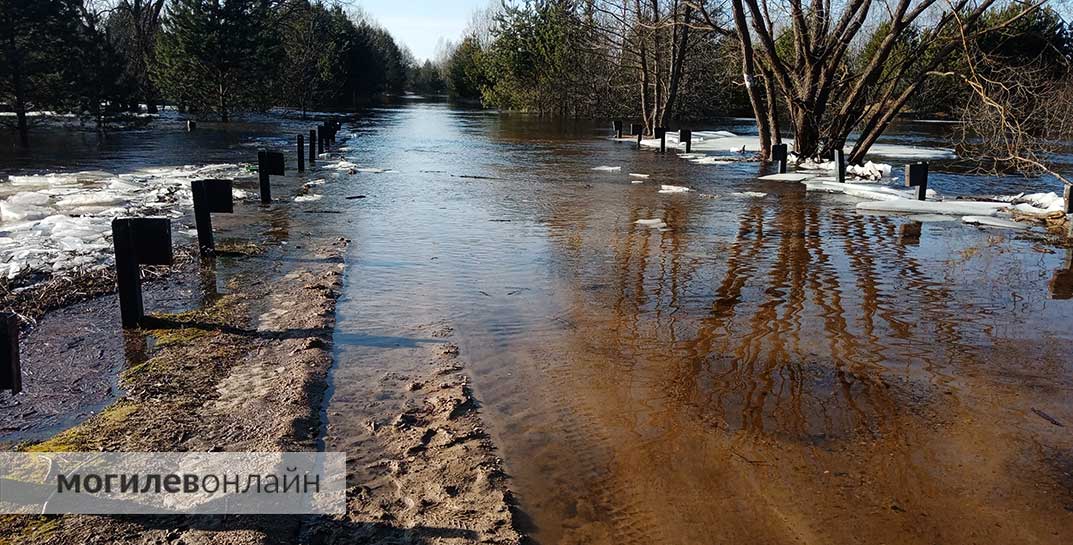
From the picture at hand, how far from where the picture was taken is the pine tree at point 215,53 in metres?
31.6

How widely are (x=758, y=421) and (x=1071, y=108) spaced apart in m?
17.2

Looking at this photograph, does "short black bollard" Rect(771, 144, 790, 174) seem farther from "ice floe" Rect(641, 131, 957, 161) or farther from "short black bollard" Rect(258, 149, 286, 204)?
"short black bollard" Rect(258, 149, 286, 204)

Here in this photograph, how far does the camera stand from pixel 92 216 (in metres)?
9.91

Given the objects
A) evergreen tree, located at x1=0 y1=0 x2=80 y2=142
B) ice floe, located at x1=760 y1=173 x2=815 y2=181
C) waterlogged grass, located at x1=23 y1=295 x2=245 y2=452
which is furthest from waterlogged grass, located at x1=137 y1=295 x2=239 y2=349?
evergreen tree, located at x1=0 y1=0 x2=80 y2=142

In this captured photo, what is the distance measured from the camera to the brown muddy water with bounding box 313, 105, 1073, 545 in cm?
347

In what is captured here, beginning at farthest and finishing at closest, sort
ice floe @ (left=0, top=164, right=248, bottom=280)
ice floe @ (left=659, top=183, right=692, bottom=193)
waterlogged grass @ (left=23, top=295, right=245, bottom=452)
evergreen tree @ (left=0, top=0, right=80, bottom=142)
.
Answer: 1. evergreen tree @ (left=0, top=0, right=80, bottom=142)
2. ice floe @ (left=659, top=183, right=692, bottom=193)
3. ice floe @ (left=0, top=164, right=248, bottom=280)
4. waterlogged grass @ (left=23, top=295, right=245, bottom=452)

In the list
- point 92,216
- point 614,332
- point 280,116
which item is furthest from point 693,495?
point 280,116

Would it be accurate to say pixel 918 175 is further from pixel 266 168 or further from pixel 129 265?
pixel 129 265

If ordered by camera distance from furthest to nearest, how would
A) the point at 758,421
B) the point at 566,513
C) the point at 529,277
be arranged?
1. the point at 529,277
2. the point at 758,421
3. the point at 566,513

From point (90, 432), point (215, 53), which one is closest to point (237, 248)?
point (90, 432)

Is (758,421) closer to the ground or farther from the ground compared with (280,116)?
closer to the ground

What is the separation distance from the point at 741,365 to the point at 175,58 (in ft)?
108

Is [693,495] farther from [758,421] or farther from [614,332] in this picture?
[614,332]

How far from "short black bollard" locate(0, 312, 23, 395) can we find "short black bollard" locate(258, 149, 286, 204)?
28.5 feet
